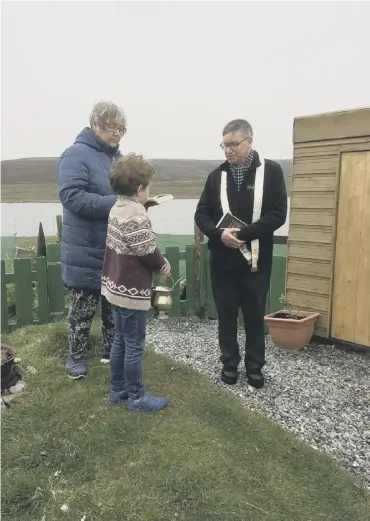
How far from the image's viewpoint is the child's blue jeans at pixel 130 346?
2.81 metres

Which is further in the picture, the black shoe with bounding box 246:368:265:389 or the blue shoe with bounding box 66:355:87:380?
the black shoe with bounding box 246:368:265:389

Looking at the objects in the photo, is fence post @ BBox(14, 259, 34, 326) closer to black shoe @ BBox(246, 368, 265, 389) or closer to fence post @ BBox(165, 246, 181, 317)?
fence post @ BBox(165, 246, 181, 317)

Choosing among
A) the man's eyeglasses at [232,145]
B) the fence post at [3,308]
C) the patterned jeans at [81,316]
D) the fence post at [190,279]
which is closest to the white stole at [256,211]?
the man's eyeglasses at [232,145]

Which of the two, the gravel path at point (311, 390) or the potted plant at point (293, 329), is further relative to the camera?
the potted plant at point (293, 329)

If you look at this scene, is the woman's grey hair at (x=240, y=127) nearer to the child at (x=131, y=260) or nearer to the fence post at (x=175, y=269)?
the child at (x=131, y=260)

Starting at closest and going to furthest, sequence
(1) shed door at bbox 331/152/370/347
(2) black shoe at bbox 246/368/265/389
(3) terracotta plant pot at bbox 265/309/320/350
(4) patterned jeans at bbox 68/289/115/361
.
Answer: (4) patterned jeans at bbox 68/289/115/361, (2) black shoe at bbox 246/368/265/389, (1) shed door at bbox 331/152/370/347, (3) terracotta plant pot at bbox 265/309/320/350

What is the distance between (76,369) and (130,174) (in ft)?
5.33

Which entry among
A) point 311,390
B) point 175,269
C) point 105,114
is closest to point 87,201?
point 105,114

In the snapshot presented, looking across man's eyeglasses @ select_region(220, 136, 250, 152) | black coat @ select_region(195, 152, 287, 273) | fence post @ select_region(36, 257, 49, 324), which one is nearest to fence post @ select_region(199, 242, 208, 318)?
fence post @ select_region(36, 257, 49, 324)

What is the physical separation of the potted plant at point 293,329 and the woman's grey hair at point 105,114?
2566 millimetres

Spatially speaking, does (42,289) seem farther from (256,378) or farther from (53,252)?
(256,378)

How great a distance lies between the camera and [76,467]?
8.05 ft

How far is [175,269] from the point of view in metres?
5.91

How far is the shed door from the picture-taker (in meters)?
4.41
